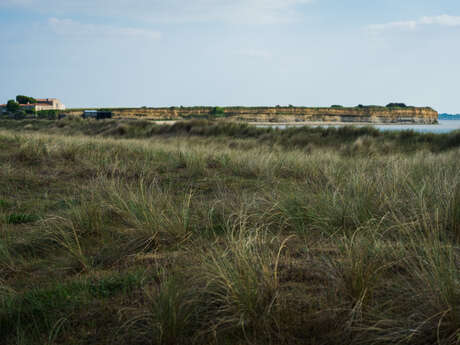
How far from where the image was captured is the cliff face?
2844 inches

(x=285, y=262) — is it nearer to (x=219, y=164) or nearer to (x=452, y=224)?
(x=452, y=224)

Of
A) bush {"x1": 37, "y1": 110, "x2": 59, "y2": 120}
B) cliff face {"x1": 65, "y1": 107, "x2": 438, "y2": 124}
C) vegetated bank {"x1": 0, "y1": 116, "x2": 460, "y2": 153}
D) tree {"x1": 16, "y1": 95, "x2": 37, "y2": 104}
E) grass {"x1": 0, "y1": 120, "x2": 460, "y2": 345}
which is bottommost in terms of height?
grass {"x1": 0, "y1": 120, "x2": 460, "y2": 345}

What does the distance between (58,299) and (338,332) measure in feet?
A: 5.69

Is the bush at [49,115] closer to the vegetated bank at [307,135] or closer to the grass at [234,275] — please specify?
the vegetated bank at [307,135]

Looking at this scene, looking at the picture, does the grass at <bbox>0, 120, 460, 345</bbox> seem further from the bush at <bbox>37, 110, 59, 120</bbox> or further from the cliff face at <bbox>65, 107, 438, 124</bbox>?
the cliff face at <bbox>65, 107, 438, 124</bbox>

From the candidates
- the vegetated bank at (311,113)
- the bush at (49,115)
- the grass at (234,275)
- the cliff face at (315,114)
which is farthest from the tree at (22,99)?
the grass at (234,275)

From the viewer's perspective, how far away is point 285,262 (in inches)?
115

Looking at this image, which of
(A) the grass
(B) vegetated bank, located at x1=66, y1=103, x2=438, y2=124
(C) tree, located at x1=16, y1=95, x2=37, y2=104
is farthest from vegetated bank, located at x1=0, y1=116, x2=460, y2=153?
(C) tree, located at x1=16, y1=95, x2=37, y2=104

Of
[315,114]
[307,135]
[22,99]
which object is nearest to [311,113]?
[315,114]

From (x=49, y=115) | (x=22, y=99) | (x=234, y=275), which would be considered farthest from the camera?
(x=22, y=99)

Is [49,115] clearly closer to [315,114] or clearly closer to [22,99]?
[315,114]

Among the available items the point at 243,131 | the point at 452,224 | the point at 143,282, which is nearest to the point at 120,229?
the point at 143,282

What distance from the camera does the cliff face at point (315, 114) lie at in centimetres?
7224

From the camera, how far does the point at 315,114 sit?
76.5m
